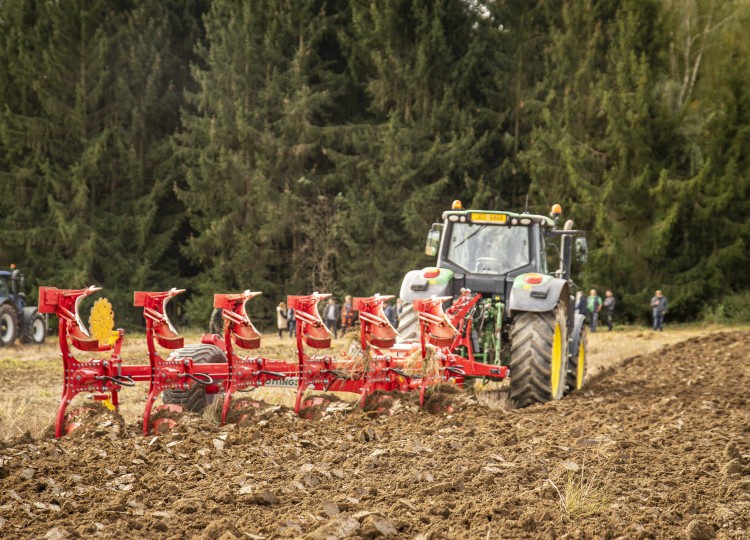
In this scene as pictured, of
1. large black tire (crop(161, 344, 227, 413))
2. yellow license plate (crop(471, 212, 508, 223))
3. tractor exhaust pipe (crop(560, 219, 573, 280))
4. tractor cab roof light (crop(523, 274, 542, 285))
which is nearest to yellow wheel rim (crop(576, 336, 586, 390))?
tractor exhaust pipe (crop(560, 219, 573, 280))

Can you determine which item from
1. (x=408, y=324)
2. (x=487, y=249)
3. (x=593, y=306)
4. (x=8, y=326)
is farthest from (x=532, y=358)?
(x=593, y=306)

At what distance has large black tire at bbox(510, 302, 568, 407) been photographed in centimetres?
954

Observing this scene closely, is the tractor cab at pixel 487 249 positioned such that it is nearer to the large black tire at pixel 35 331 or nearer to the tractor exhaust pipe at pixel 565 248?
the tractor exhaust pipe at pixel 565 248

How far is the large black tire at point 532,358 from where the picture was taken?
9.54m

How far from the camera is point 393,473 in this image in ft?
19.5

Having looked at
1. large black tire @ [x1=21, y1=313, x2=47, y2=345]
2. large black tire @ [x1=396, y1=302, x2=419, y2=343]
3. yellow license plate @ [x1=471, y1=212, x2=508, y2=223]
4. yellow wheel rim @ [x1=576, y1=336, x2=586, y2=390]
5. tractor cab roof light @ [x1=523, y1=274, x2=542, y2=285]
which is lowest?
large black tire @ [x1=21, y1=313, x2=47, y2=345]

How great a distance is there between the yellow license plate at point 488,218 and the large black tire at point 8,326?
13493 mm

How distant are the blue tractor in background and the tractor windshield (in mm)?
12756

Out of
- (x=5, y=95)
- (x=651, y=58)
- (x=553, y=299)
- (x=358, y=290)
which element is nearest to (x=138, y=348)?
(x=358, y=290)

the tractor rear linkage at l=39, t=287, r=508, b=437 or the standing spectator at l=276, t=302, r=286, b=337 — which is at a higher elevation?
the tractor rear linkage at l=39, t=287, r=508, b=437

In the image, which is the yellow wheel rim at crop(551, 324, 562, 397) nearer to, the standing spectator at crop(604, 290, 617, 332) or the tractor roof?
the tractor roof

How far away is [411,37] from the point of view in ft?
109

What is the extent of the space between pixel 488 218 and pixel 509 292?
0.92 metres

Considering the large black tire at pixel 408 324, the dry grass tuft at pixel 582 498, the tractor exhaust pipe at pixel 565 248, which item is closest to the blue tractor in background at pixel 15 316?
the large black tire at pixel 408 324
